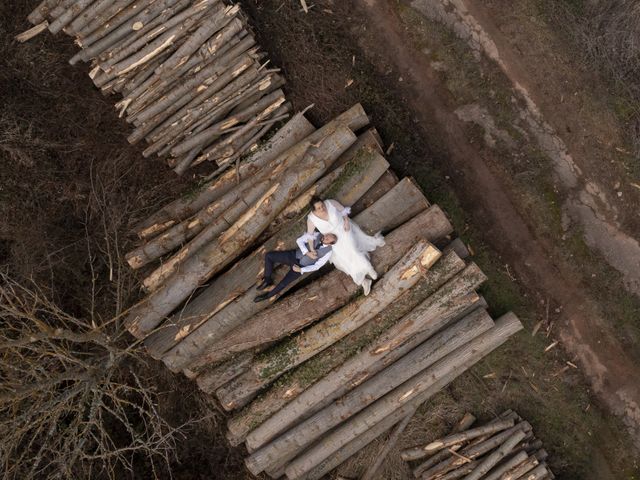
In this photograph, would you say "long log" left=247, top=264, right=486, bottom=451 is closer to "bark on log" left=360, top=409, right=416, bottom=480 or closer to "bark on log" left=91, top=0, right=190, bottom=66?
"bark on log" left=360, top=409, right=416, bottom=480

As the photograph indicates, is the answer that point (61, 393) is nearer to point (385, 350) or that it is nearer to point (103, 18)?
point (385, 350)

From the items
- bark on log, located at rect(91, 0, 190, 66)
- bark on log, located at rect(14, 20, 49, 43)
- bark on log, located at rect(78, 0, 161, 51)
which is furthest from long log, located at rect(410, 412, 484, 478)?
bark on log, located at rect(14, 20, 49, 43)

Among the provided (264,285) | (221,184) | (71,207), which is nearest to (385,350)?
(264,285)

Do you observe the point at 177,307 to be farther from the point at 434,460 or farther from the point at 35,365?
the point at 434,460

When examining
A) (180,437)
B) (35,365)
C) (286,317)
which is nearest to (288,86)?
(286,317)

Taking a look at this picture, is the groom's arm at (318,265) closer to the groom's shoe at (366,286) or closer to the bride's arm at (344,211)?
the bride's arm at (344,211)
